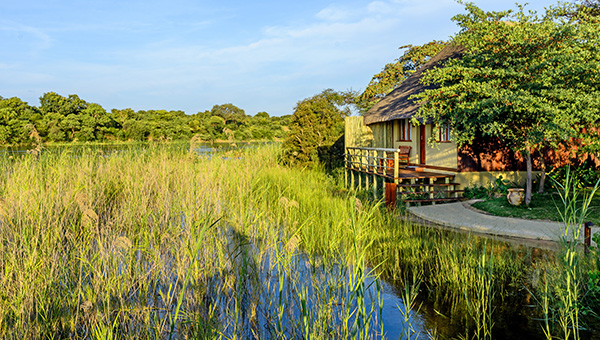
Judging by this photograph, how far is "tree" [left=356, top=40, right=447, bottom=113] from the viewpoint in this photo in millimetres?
24344

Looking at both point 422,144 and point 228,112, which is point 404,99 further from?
point 228,112

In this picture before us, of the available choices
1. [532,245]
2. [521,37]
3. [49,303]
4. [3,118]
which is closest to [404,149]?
[521,37]

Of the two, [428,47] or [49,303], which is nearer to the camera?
[49,303]

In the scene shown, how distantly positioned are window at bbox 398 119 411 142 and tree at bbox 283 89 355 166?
111 inches

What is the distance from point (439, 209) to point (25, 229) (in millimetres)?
8037

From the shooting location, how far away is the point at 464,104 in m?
8.70

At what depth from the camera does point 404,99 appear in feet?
49.0

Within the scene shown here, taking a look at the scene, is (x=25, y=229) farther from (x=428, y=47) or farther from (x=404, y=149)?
(x=428, y=47)

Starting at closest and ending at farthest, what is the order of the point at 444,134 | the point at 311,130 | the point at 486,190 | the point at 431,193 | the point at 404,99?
1. the point at 486,190
2. the point at 431,193
3. the point at 444,134
4. the point at 404,99
5. the point at 311,130

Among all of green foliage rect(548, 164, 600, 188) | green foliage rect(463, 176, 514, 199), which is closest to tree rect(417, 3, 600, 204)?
green foliage rect(463, 176, 514, 199)

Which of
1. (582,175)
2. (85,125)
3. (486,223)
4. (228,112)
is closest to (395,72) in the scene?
(582,175)

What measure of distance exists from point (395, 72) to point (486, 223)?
18.7m

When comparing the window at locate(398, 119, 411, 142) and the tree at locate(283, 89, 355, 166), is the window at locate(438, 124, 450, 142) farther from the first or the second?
the tree at locate(283, 89, 355, 166)

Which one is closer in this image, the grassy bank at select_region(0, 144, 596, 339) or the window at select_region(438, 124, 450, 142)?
the grassy bank at select_region(0, 144, 596, 339)
